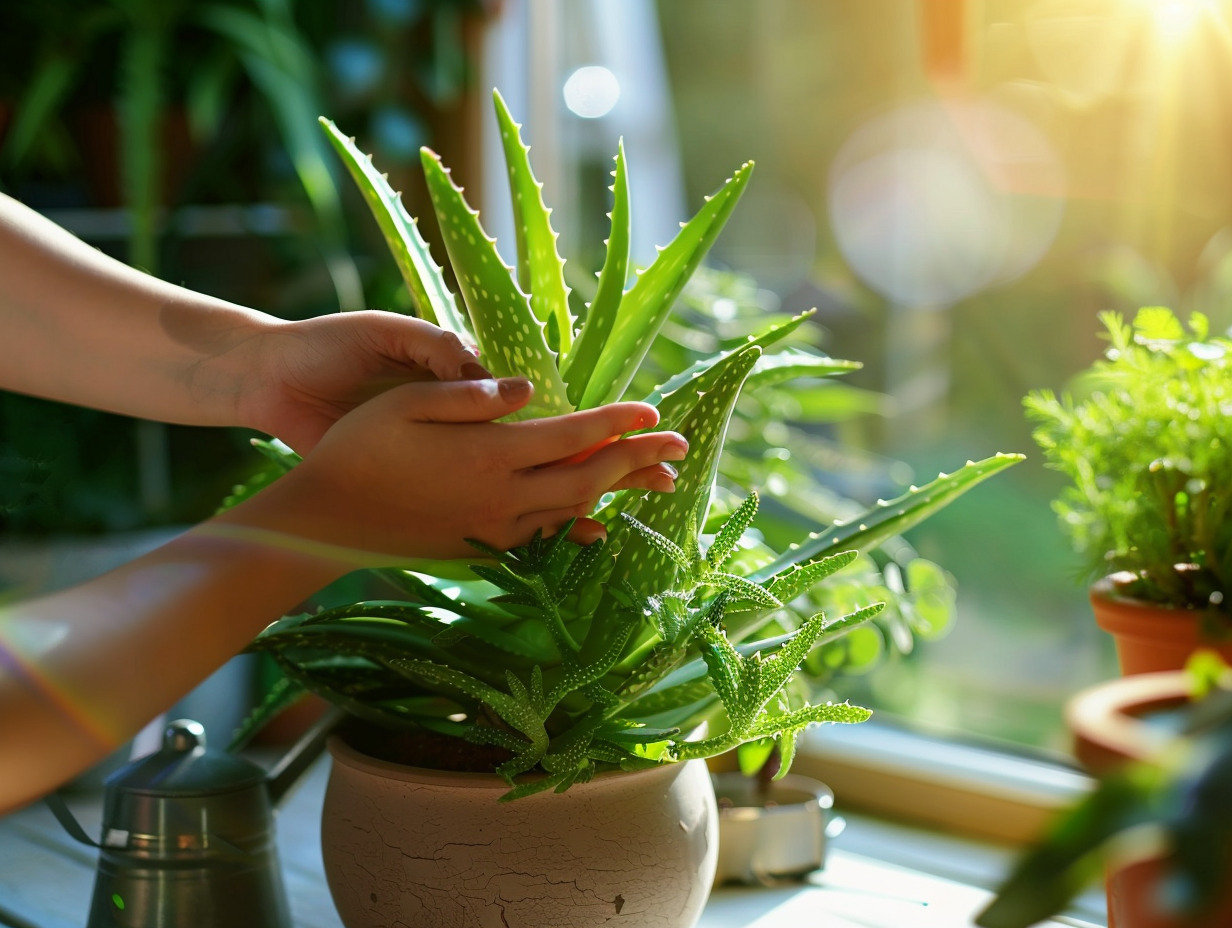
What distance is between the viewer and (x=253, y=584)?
0.52 metres

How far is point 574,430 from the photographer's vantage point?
534mm

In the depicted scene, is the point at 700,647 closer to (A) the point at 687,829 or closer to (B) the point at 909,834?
(A) the point at 687,829

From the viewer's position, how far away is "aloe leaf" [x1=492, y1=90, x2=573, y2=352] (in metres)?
0.62

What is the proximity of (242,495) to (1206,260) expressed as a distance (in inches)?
30.8

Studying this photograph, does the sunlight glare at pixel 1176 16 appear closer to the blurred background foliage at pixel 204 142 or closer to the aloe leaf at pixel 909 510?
the aloe leaf at pixel 909 510

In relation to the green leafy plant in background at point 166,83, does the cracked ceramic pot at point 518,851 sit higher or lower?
lower

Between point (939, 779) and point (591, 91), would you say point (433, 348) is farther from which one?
point (591, 91)

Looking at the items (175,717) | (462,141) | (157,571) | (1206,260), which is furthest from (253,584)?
(462,141)

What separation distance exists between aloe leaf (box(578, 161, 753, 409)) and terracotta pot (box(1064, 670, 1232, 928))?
299 millimetres

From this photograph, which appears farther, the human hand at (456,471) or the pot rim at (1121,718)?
the human hand at (456,471)

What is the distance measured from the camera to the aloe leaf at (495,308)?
0.57 m

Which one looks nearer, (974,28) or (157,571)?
(157,571)

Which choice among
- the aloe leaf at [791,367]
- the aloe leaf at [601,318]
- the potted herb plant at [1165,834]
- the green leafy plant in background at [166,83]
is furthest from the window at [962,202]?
the potted herb plant at [1165,834]

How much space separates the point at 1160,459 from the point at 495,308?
37cm
